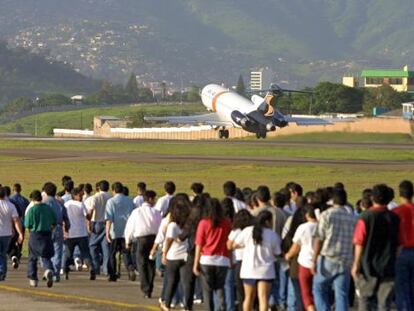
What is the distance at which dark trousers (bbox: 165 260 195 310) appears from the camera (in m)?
25.7

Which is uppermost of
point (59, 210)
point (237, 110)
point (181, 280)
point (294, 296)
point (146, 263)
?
point (237, 110)

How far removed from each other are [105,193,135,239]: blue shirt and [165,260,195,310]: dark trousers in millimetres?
4528

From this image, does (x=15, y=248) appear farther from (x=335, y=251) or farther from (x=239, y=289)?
(x=335, y=251)

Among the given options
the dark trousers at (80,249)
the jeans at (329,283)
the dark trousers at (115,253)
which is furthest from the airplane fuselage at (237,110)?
the jeans at (329,283)

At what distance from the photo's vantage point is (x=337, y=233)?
910 inches

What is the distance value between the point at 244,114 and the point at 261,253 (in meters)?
94.1

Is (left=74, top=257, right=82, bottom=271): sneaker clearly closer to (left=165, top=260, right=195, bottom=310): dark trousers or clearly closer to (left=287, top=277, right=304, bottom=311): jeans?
(left=165, top=260, right=195, bottom=310): dark trousers

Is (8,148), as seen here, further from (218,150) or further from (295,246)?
(295,246)

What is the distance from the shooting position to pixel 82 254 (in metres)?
32.8

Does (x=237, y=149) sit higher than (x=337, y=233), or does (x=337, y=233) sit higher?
(x=237, y=149)

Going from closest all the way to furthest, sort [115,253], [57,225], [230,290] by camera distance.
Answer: [230,290], [115,253], [57,225]

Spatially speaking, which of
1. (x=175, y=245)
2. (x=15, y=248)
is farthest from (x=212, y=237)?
(x=15, y=248)

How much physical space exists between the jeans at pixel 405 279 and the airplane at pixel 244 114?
92.7 metres

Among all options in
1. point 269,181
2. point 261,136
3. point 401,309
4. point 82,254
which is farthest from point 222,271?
point 261,136
